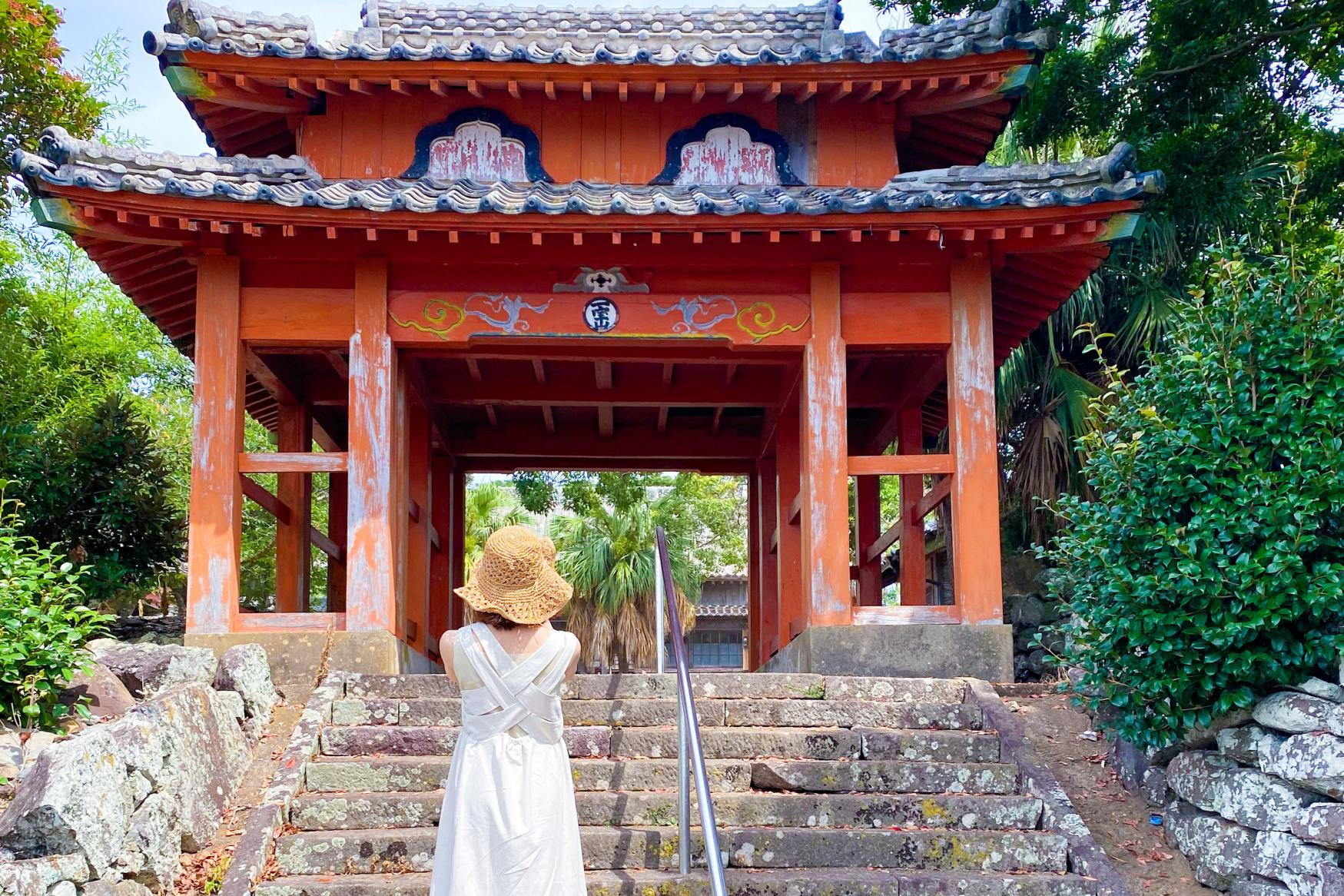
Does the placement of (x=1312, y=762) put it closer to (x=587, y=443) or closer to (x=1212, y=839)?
(x=1212, y=839)

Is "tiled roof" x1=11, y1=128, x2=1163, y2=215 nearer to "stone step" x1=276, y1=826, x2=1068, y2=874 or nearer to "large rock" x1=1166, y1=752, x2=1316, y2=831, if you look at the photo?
"large rock" x1=1166, y1=752, x2=1316, y2=831

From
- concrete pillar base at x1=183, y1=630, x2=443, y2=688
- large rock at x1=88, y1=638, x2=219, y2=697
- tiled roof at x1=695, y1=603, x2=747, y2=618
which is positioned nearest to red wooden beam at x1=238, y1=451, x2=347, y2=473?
concrete pillar base at x1=183, y1=630, x2=443, y2=688

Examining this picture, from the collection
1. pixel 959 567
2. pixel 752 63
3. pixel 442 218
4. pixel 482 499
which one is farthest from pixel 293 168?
pixel 482 499

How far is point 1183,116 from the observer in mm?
12266

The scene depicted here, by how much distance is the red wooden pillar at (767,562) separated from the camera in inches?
513

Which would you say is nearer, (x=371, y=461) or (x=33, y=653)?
(x=33, y=653)

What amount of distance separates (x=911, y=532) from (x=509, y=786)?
7.71 metres

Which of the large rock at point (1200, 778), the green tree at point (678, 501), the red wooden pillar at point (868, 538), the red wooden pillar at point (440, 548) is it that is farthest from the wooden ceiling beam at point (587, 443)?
the large rock at point (1200, 778)

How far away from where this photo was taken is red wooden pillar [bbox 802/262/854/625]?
28.5ft

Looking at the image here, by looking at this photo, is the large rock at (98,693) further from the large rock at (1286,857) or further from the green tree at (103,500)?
the large rock at (1286,857)

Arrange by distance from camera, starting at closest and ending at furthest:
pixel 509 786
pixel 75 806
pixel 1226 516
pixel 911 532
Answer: pixel 509 786, pixel 75 806, pixel 1226 516, pixel 911 532

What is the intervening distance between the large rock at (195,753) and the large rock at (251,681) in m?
0.41

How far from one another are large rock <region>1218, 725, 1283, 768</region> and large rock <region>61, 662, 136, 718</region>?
19.3 feet

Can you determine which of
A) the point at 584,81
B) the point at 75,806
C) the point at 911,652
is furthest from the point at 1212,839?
the point at 584,81
